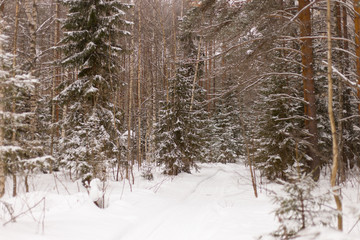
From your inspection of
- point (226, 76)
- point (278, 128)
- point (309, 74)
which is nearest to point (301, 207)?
point (309, 74)

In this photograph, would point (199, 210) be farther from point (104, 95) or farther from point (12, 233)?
point (104, 95)

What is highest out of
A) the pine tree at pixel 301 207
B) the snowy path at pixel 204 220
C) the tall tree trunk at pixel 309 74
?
the tall tree trunk at pixel 309 74

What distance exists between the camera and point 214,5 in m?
8.31

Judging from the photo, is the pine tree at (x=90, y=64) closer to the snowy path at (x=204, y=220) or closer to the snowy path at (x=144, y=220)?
the snowy path at (x=144, y=220)

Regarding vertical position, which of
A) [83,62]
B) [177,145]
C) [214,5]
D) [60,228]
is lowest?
[60,228]

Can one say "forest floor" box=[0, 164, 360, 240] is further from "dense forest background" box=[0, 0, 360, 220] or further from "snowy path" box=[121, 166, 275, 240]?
"dense forest background" box=[0, 0, 360, 220]

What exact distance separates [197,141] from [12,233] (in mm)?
11658

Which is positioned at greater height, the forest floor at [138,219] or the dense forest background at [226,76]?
the dense forest background at [226,76]

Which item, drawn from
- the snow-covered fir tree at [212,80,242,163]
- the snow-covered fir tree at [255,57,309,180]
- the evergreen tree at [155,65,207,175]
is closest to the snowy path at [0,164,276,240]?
the snow-covered fir tree at [255,57,309,180]

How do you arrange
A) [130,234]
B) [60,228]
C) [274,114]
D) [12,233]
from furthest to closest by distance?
[274,114], [130,234], [60,228], [12,233]

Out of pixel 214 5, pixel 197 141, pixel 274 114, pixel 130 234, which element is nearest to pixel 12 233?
pixel 130 234

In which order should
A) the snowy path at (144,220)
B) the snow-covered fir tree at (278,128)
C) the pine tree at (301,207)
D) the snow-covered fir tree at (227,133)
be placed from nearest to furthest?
the pine tree at (301,207), the snowy path at (144,220), the snow-covered fir tree at (278,128), the snow-covered fir tree at (227,133)

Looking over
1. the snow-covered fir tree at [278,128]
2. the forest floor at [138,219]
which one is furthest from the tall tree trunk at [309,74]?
the forest floor at [138,219]

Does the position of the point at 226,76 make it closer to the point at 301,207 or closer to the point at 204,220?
the point at 204,220
